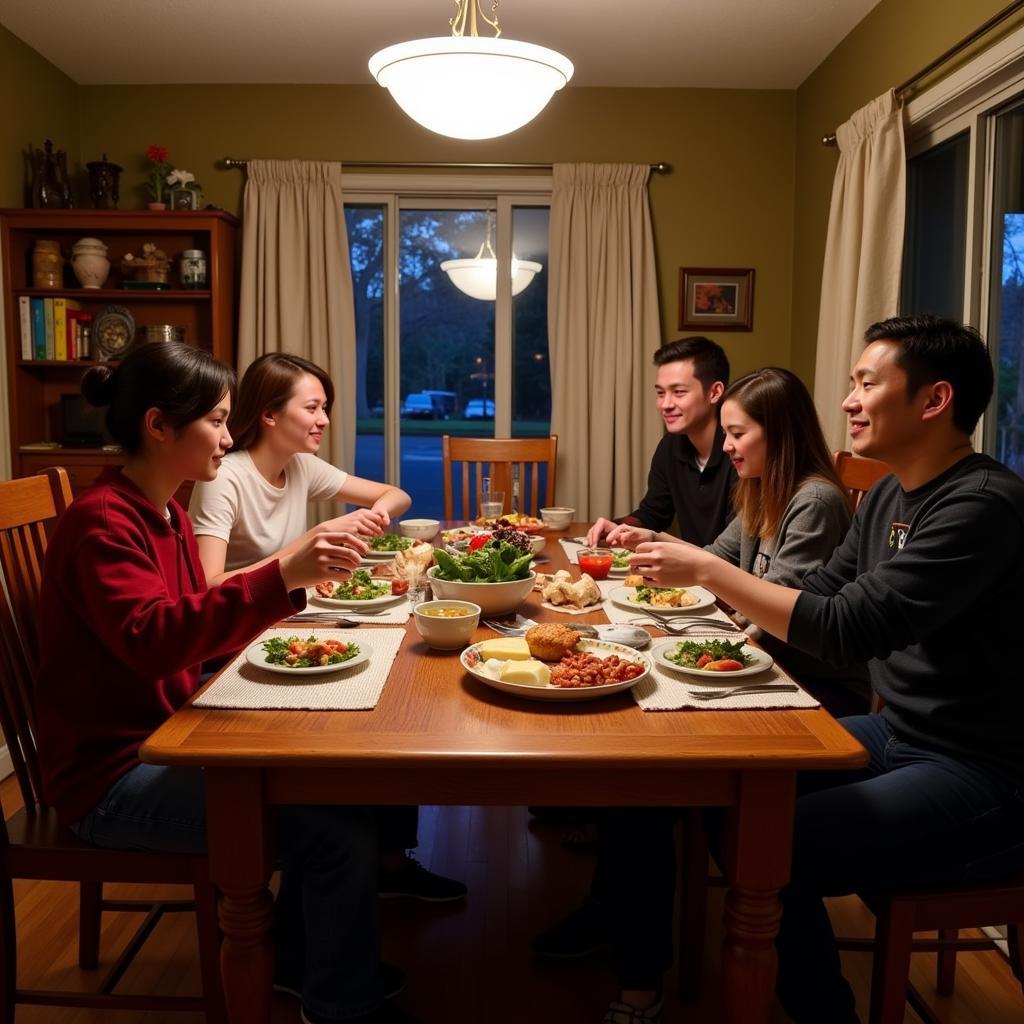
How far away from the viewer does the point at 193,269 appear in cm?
412

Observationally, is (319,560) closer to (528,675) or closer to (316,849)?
(528,675)

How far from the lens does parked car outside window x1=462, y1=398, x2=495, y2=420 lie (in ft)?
15.5

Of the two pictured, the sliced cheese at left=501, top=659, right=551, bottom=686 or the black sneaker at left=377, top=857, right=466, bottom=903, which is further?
the black sneaker at left=377, top=857, right=466, bottom=903

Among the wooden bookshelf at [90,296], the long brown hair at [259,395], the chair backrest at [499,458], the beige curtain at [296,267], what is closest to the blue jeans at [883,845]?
the long brown hair at [259,395]

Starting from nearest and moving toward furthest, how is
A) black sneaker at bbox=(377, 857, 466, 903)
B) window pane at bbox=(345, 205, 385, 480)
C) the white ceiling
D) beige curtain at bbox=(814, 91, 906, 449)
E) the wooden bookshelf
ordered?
black sneaker at bbox=(377, 857, 466, 903) → beige curtain at bbox=(814, 91, 906, 449) → the white ceiling → the wooden bookshelf → window pane at bbox=(345, 205, 385, 480)

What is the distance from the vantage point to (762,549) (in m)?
2.22

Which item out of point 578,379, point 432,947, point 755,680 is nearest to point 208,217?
point 578,379

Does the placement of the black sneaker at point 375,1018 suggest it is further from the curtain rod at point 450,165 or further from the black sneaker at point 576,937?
the curtain rod at point 450,165

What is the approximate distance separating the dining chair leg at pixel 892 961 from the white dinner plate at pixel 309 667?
0.87 metres

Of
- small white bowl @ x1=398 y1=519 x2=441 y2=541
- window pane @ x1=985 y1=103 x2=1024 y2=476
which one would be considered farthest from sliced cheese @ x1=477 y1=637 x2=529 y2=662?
window pane @ x1=985 y1=103 x2=1024 y2=476

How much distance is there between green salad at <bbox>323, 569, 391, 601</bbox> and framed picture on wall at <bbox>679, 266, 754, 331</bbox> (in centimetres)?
281

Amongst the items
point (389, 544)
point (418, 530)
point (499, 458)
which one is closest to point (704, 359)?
point (499, 458)

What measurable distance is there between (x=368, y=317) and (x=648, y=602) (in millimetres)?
2994

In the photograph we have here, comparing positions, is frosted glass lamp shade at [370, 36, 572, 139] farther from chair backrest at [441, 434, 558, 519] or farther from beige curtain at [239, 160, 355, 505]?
beige curtain at [239, 160, 355, 505]
